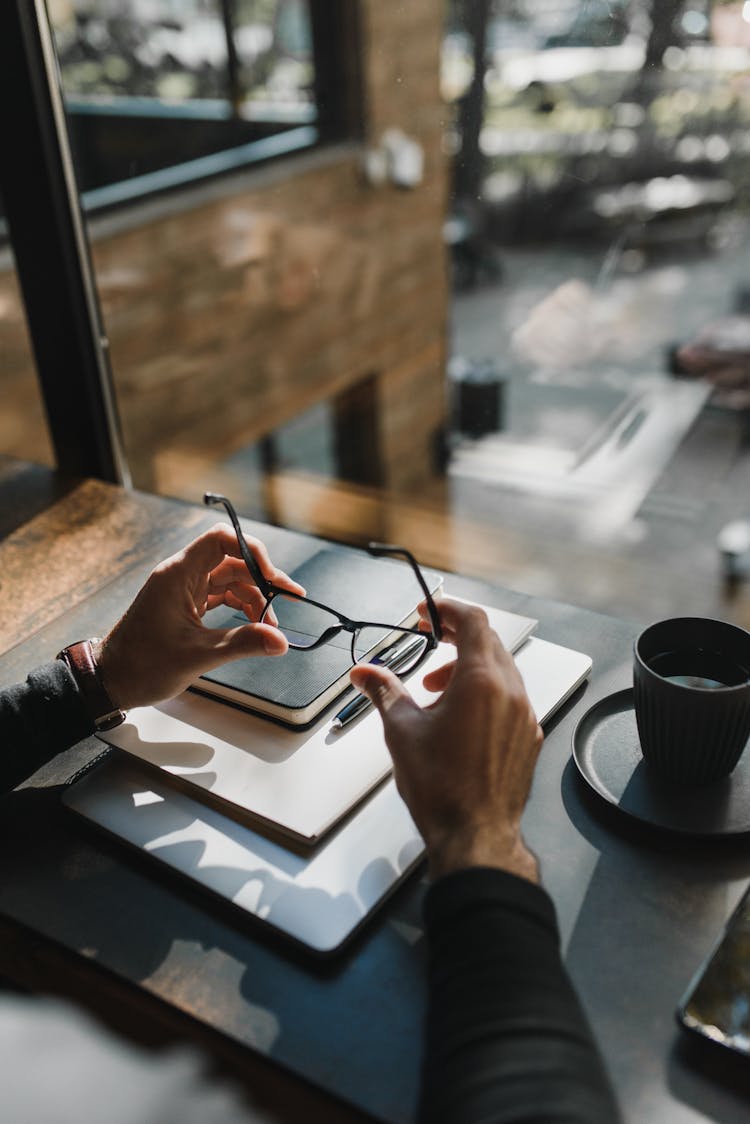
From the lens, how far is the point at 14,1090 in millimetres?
510

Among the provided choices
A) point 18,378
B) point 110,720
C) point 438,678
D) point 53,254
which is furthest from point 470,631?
point 18,378

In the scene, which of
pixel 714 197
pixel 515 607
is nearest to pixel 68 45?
pixel 714 197

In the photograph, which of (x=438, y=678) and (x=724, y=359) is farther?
(x=724, y=359)


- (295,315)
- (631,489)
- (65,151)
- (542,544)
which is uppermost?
(65,151)

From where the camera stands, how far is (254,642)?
0.62 m

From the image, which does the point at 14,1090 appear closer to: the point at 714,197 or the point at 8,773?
the point at 8,773

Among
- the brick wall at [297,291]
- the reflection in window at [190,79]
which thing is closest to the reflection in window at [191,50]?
the reflection in window at [190,79]

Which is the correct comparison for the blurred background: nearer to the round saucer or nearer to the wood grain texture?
the wood grain texture

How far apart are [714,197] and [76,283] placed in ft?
4.51

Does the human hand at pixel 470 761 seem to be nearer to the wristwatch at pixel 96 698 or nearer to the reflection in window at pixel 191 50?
the wristwatch at pixel 96 698

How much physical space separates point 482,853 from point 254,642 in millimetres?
215

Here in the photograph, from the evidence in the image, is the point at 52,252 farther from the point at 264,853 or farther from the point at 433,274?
the point at 433,274

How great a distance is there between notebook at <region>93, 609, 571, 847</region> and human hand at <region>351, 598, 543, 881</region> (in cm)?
6

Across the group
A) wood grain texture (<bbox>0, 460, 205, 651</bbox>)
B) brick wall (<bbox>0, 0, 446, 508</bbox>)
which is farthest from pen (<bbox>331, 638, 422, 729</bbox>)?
brick wall (<bbox>0, 0, 446, 508</bbox>)
